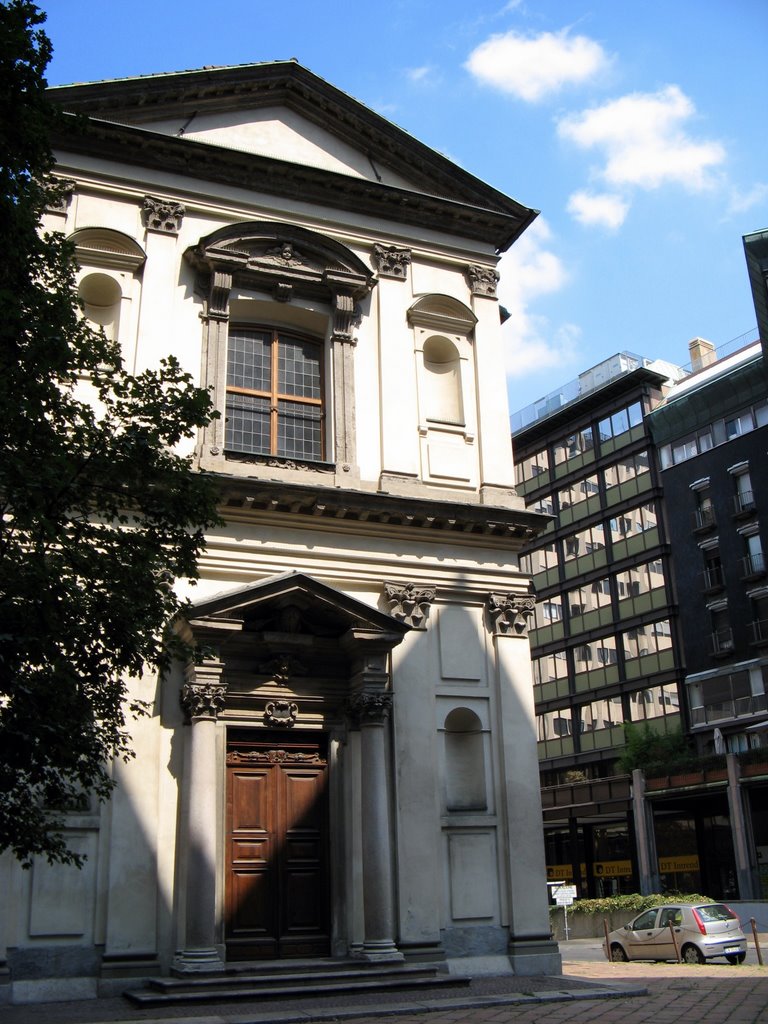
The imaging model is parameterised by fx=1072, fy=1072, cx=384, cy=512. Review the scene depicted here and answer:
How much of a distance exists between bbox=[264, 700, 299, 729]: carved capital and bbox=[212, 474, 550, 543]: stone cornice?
118 inches

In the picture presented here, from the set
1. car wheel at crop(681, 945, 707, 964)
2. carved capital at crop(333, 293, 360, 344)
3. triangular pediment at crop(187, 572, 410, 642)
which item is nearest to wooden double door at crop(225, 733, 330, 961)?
triangular pediment at crop(187, 572, 410, 642)

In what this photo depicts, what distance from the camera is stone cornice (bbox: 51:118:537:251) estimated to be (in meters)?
18.7

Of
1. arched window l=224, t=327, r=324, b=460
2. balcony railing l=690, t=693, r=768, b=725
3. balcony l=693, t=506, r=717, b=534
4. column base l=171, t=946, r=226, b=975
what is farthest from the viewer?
balcony l=693, t=506, r=717, b=534

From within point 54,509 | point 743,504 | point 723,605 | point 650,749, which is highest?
point 743,504

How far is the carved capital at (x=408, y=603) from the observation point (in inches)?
699

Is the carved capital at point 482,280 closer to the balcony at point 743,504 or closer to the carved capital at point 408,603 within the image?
the carved capital at point 408,603

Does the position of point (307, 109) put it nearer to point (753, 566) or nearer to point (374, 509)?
point (374, 509)

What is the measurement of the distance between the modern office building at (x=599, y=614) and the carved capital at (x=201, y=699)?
3614 centimetres

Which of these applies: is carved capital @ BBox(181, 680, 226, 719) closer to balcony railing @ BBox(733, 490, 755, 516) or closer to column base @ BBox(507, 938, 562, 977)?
column base @ BBox(507, 938, 562, 977)

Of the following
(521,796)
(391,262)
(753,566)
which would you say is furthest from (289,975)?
(753,566)

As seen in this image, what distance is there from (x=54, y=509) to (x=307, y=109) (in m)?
13.3

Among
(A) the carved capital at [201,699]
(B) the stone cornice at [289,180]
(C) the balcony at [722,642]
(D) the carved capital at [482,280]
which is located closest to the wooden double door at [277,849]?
(A) the carved capital at [201,699]

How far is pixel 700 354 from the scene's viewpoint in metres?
61.8

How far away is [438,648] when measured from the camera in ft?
58.9
